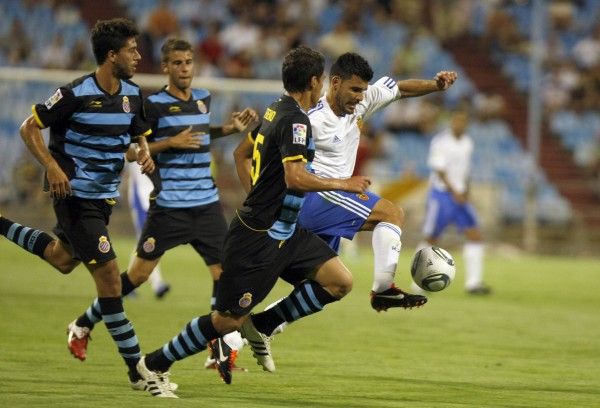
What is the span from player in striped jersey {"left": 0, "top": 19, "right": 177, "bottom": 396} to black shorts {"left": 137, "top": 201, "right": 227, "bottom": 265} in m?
1.70

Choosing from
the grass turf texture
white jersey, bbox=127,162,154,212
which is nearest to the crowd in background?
the grass turf texture

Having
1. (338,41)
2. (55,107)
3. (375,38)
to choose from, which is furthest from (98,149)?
(375,38)

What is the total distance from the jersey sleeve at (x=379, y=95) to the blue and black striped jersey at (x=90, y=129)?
2016 millimetres

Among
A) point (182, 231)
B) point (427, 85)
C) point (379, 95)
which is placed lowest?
point (182, 231)

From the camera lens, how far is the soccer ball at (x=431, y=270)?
33.1 ft

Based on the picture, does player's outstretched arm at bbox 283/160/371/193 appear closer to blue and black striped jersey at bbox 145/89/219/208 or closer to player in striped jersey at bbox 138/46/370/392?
player in striped jersey at bbox 138/46/370/392

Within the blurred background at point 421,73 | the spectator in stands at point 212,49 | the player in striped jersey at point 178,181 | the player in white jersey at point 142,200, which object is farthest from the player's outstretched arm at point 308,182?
the spectator in stands at point 212,49

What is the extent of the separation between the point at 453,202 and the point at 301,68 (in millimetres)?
9797

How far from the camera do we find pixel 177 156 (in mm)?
10953

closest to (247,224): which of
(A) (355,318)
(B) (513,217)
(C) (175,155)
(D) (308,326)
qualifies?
(C) (175,155)

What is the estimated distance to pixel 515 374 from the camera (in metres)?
10.2

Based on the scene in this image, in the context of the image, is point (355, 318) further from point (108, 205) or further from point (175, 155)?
point (108, 205)

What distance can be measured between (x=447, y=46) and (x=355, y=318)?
18570 mm

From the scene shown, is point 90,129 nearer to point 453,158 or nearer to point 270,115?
point 270,115
